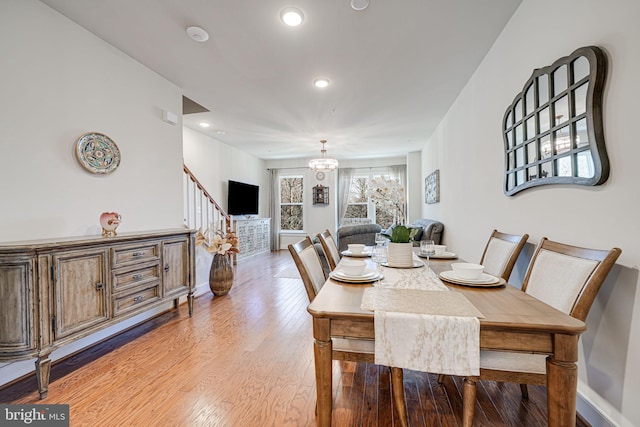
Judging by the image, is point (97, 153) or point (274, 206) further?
point (274, 206)

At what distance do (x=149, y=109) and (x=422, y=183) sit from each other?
19.4 feet

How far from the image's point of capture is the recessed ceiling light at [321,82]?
3.07 m

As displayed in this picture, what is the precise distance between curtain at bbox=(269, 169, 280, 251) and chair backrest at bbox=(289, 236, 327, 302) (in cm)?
608

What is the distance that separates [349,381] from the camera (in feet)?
5.91

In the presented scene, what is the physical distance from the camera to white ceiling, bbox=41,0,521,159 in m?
2.01

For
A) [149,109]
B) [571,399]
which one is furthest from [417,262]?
[149,109]

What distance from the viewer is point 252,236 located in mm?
6602

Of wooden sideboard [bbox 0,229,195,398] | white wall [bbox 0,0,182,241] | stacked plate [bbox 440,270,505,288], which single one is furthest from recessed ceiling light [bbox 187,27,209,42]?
stacked plate [bbox 440,270,505,288]

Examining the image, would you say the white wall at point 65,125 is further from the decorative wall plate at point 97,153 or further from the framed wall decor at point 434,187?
the framed wall decor at point 434,187

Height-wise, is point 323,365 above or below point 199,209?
below

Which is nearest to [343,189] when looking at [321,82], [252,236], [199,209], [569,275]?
[252,236]

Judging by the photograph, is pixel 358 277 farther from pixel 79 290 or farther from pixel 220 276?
pixel 220 276

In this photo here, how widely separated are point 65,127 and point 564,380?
336cm

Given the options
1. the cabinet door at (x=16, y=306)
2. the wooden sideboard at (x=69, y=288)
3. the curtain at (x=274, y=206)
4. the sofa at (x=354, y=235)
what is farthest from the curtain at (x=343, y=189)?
the cabinet door at (x=16, y=306)
